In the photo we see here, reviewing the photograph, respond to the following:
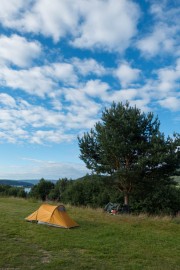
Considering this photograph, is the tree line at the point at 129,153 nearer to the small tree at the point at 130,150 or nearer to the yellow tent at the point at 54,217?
the small tree at the point at 130,150

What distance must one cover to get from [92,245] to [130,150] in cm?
1029

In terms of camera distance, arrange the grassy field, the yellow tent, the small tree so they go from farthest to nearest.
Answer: the small tree < the yellow tent < the grassy field

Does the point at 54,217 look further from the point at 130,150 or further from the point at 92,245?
the point at 130,150

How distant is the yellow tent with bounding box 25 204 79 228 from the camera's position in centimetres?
1305

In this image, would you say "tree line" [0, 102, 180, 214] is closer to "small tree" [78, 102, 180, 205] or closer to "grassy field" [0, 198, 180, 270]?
"small tree" [78, 102, 180, 205]

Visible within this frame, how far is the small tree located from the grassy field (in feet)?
16.4

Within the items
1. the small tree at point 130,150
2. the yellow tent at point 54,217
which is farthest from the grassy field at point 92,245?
the small tree at point 130,150

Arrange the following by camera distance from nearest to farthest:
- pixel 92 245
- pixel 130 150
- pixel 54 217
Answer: pixel 92 245, pixel 54 217, pixel 130 150

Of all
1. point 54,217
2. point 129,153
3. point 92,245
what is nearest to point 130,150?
point 129,153

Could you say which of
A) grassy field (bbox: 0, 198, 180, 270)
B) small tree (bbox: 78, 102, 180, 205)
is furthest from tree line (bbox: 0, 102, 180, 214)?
grassy field (bbox: 0, 198, 180, 270)

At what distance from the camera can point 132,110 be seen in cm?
2012

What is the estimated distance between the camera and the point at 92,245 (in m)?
9.63

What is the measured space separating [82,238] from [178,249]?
3294 mm

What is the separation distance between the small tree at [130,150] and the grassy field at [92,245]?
4990mm
